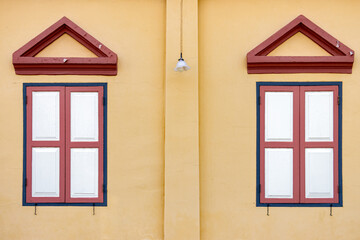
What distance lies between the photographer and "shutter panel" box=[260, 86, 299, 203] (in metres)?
4.60

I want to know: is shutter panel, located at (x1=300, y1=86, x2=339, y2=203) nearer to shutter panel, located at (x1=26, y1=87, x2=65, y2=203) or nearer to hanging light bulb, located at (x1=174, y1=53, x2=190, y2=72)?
hanging light bulb, located at (x1=174, y1=53, x2=190, y2=72)

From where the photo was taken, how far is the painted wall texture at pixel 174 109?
4582 millimetres

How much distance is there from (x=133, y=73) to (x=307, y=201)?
11.2ft

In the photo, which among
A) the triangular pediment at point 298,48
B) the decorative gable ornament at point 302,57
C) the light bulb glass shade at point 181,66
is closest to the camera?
the light bulb glass shade at point 181,66

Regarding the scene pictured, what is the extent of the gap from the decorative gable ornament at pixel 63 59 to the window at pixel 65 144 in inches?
9.5

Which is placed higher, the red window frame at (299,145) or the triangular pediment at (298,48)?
the triangular pediment at (298,48)

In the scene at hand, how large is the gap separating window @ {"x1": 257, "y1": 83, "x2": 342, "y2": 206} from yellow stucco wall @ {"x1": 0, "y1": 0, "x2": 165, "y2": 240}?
1.66 m

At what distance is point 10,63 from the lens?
4668 millimetres

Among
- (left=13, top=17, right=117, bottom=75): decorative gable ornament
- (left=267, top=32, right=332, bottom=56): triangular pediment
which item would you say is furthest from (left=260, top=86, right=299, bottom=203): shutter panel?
(left=13, top=17, right=117, bottom=75): decorative gable ornament

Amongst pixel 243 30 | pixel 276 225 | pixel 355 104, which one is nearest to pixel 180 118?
pixel 243 30

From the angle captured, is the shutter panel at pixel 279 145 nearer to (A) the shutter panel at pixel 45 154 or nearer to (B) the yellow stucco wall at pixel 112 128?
(B) the yellow stucco wall at pixel 112 128

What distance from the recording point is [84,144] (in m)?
4.62

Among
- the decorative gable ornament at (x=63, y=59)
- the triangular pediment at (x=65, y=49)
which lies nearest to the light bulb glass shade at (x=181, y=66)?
the decorative gable ornament at (x=63, y=59)

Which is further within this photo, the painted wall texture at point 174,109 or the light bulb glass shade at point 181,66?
the painted wall texture at point 174,109
